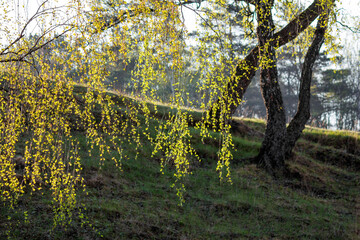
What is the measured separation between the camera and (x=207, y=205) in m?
7.84

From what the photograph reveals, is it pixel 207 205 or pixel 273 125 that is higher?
pixel 273 125

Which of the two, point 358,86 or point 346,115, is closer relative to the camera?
point 358,86

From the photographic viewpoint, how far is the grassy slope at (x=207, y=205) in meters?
5.96

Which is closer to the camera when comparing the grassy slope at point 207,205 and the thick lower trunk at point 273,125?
the grassy slope at point 207,205

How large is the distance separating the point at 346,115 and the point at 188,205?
29.7 meters

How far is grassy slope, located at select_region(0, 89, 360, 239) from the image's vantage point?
596 centimetres

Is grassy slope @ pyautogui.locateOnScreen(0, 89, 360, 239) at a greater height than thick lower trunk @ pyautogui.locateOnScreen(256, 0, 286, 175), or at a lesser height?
lesser

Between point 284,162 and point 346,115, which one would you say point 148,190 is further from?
point 346,115

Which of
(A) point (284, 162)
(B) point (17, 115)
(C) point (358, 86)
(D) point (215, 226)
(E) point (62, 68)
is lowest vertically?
(D) point (215, 226)

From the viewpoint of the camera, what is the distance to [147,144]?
11.0m

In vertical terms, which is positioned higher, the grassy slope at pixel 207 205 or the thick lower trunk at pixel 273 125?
the thick lower trunk at pixel 273 125

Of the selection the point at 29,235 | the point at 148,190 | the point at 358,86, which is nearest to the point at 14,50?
the point at 29,235

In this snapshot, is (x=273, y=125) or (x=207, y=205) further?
(x=273, y=125)

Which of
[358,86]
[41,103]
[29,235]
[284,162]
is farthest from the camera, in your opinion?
[358,86]
